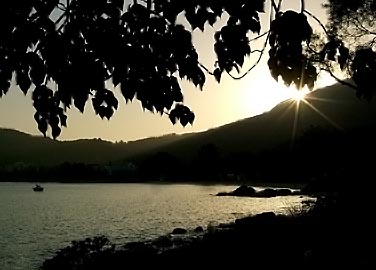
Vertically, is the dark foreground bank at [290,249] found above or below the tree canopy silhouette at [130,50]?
below

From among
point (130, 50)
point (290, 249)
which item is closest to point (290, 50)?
point (130, 50)

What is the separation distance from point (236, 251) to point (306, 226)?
2.59 metres

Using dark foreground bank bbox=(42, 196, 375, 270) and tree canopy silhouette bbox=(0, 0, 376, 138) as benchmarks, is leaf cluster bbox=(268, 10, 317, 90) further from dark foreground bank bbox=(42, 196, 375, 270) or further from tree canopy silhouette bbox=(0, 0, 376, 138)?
dark foreground bank bbox=(42, 196, 375, 270)

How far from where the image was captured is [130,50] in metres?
3.92

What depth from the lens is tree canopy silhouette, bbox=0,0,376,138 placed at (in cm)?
371

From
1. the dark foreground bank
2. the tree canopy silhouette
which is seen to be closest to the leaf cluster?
the tree canopy silhouette

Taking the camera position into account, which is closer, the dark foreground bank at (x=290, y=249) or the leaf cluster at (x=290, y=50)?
the leaf cluster at (x=290, y=50)

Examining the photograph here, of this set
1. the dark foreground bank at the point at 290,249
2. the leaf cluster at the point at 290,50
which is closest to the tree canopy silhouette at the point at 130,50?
the leaf cluster at the point at 290,50

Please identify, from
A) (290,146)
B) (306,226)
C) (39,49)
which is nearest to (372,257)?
(306,226)

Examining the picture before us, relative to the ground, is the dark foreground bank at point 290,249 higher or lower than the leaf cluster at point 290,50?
lower

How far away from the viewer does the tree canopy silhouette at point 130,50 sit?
3.71 metres

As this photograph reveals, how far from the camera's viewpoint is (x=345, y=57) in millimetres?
4590

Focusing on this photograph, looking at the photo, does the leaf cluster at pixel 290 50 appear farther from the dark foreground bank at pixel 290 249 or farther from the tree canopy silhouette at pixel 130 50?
the dark foreground bank at pixel 290 249

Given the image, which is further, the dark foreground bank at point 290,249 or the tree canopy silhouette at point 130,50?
the dark foreground bank at point 290,249
